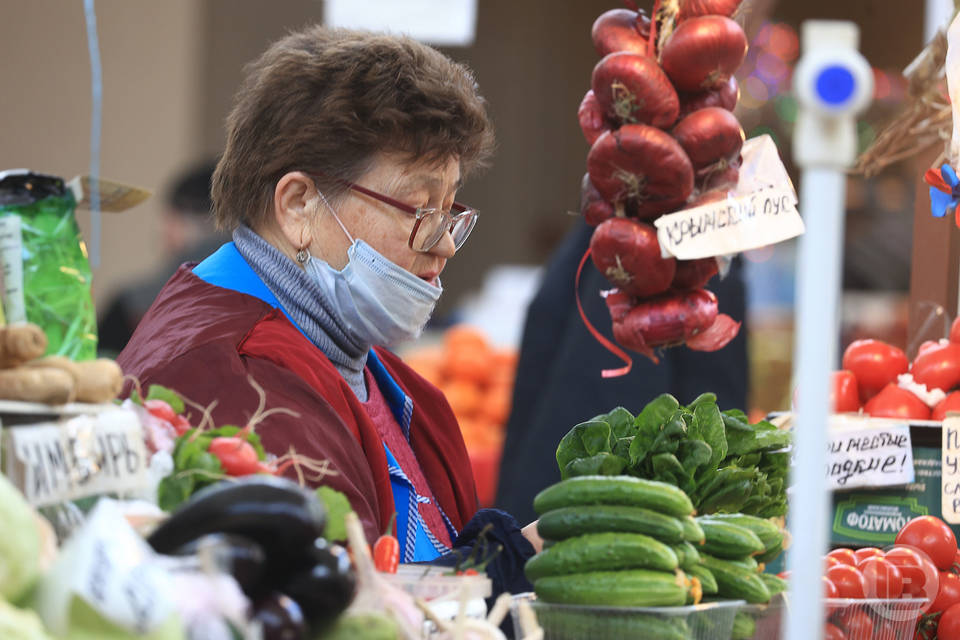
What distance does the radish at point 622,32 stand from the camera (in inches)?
81.0

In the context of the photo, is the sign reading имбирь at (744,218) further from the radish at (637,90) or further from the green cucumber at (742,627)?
the green cucumber at (742,627)

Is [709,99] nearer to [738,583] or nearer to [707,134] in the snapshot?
[707,134]

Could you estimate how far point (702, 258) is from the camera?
6.76ft

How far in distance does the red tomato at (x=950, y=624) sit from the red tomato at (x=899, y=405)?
462mm

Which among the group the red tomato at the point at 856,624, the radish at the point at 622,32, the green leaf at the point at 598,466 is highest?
the radish at the point at 622,32

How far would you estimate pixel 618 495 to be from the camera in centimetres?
144

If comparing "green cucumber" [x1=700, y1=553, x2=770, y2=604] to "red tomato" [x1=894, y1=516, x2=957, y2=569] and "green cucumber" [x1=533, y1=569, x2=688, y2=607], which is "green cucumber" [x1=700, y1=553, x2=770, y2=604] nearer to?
"green cucumber" [x1=533, y1=569, x2=688, y2=607]

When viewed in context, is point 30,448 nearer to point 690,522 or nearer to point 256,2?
point 690,522

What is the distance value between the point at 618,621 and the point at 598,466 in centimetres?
31

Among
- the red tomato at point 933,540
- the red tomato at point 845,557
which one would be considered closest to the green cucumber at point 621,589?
the red tomato at point 845,557

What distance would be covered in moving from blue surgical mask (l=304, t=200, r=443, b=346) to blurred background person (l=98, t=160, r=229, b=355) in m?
3.03

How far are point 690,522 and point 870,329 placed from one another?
6085 mm

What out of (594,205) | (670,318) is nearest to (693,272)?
(670,318)

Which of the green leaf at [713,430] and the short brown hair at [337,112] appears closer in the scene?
the green leaf at [713,430]
